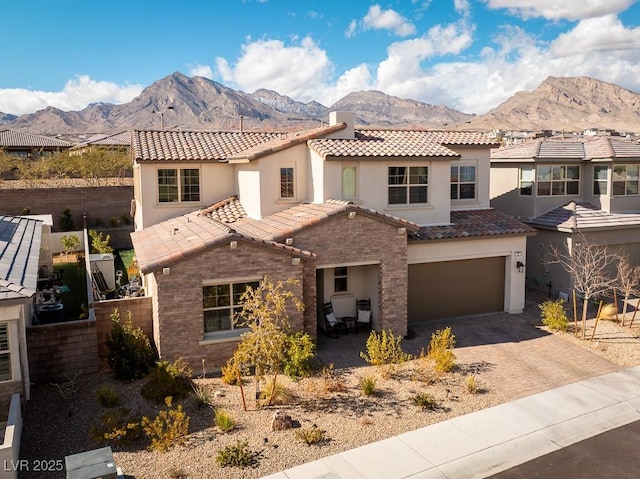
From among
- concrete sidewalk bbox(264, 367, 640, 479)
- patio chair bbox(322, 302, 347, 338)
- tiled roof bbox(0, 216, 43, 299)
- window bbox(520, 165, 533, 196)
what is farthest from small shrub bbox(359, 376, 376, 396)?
window bbox(520, 165, 533, 196)

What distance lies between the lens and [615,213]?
23188 millimetres

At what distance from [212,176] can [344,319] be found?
8.21 m

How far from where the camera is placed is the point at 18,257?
45.9 feet

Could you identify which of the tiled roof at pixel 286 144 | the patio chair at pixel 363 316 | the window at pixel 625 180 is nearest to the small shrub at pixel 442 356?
the patio chair at pixel 363 316

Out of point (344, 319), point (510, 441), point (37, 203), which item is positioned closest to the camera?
point (510, 441)

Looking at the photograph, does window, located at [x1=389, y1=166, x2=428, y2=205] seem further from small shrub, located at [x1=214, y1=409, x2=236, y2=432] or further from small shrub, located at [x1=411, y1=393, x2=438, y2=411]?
small shrub, located at [x1=214, y1=409, x2=236, y2=432]

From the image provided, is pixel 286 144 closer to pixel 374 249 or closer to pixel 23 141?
pixel 374 249

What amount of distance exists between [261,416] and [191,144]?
13657mm

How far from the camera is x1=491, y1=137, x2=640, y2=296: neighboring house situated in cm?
2214

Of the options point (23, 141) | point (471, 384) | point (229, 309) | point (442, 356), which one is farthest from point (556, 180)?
point (23, 141)

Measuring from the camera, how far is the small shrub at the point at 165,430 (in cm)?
1048

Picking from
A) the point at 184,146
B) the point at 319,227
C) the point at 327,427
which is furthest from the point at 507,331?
the point at 184,146

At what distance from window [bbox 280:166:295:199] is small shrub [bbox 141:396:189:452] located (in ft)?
31.9

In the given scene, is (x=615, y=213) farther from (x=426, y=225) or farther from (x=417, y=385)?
(x=417, y=385)
